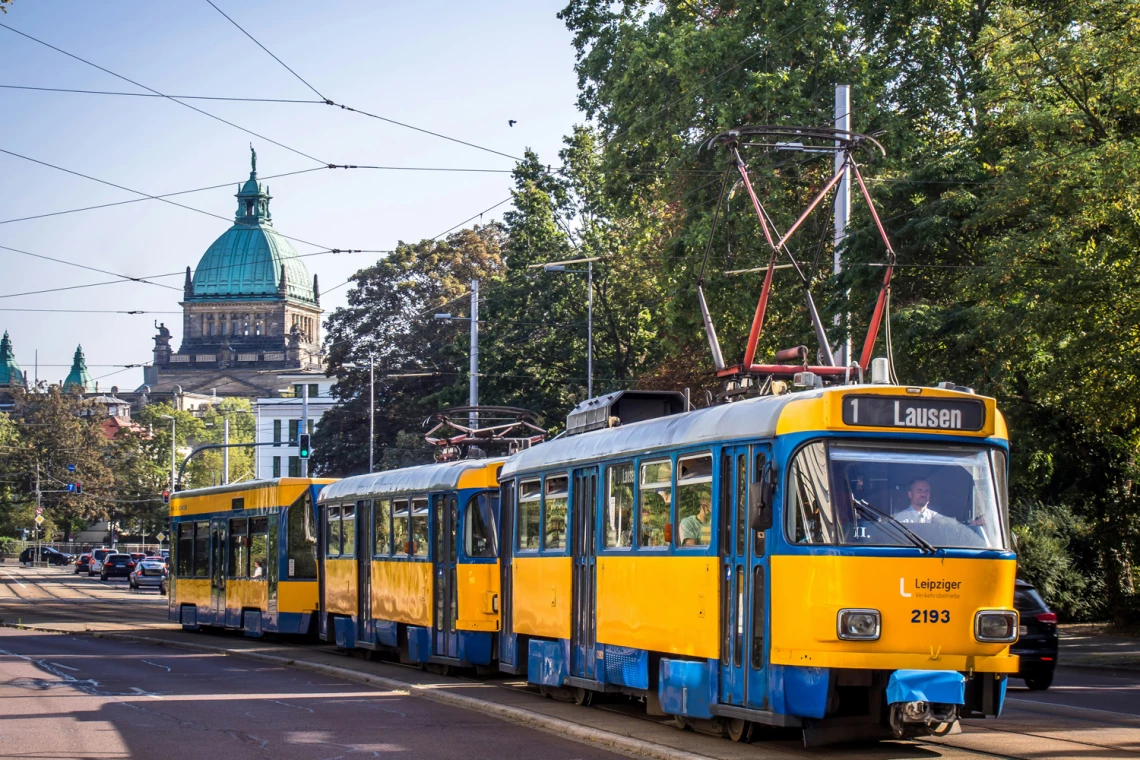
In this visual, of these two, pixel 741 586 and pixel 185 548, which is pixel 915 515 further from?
pixel 185 548

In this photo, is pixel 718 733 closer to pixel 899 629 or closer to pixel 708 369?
pixel 899 629

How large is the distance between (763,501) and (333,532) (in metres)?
15.3

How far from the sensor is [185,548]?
34375 millimetres

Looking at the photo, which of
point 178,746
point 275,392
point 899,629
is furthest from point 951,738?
point 275,392

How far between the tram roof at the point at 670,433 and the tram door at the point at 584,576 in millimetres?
290

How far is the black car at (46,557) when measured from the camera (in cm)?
10644

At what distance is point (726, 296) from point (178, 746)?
2242 centimetres

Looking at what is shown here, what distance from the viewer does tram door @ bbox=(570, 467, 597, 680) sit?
15.5m

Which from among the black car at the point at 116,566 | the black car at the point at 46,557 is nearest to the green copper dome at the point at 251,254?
the black car at the point at 46,557

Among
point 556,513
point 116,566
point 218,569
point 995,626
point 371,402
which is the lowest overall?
point 116,566

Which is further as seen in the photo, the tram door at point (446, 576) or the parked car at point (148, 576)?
the parked car at point (148, 576)

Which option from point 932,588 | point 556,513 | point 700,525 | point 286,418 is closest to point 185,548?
point 556,513

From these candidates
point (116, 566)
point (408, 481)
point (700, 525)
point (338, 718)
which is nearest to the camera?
point (700, 525)

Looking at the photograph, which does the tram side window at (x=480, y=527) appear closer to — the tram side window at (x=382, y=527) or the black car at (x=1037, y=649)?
the tram side window at (x=382, y=527)
